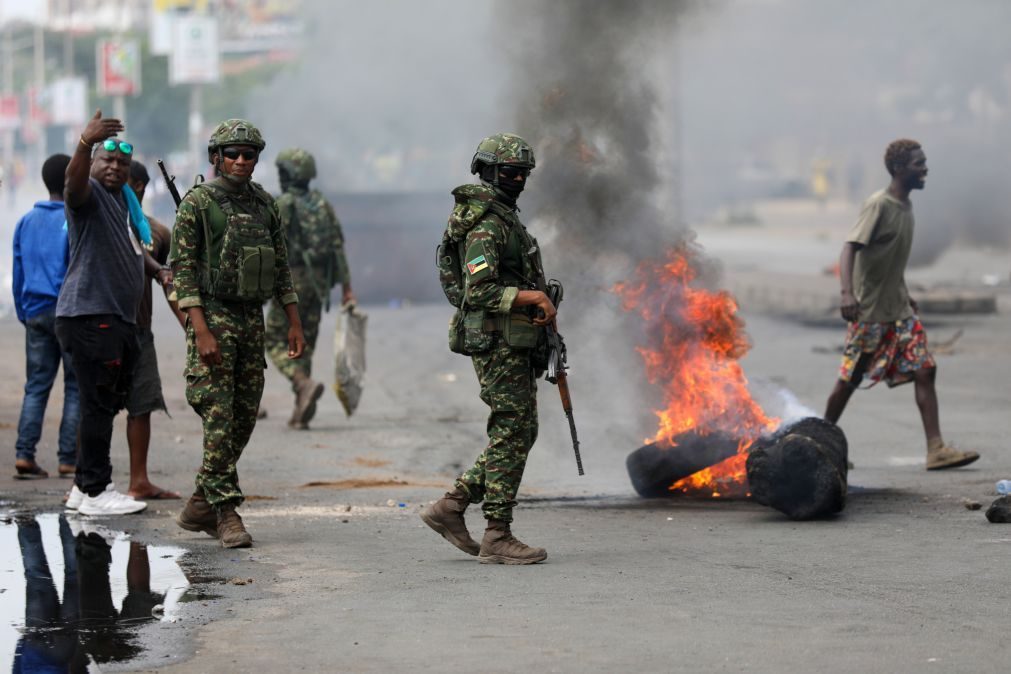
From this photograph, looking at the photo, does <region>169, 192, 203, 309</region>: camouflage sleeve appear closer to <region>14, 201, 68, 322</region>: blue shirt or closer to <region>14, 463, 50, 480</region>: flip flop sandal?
<region>14, 201, 68, 322</region>: blue shirt

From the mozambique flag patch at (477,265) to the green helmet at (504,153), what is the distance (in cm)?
35

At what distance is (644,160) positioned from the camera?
8.66 metres

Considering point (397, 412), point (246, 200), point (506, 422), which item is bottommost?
point (397, 412)

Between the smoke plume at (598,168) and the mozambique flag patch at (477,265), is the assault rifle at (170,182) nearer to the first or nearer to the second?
the mozambique flag patch at (477,265)

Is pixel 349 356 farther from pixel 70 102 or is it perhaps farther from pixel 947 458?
pixel 70 102

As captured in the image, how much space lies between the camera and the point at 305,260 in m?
10.7

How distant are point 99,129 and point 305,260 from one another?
439 centimetres

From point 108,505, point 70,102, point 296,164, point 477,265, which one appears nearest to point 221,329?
point 477,265

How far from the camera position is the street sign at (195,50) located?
198 feet

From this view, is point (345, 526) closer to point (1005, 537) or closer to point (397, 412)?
point (1005, 537)

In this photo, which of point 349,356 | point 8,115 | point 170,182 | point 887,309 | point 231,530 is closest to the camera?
point 231,530

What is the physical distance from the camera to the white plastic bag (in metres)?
10.4

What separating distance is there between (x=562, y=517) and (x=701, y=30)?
3.75m

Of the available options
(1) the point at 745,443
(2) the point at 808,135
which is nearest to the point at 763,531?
(1) the point at 745,443
